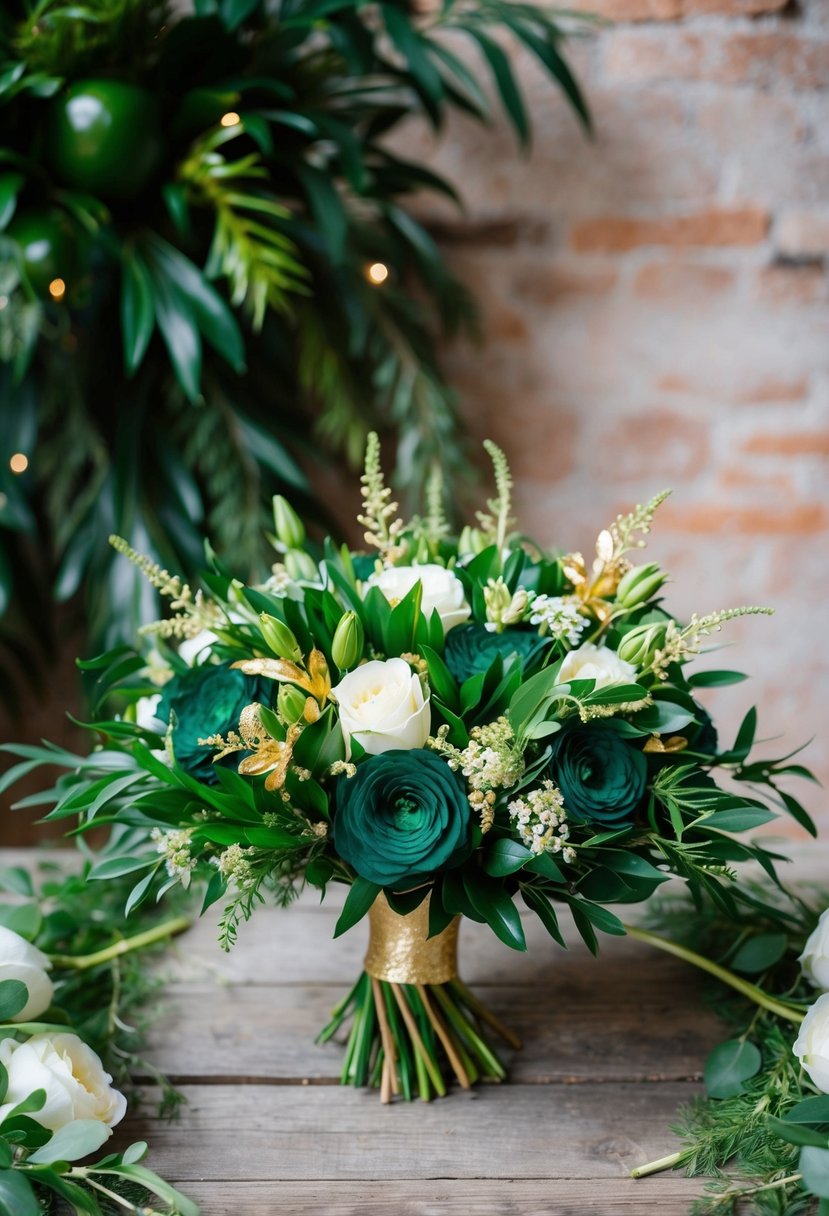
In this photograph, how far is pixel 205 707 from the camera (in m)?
0.70

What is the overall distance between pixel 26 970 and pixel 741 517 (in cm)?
131

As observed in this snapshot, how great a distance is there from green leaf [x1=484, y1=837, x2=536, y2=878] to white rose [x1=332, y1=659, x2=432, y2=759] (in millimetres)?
85

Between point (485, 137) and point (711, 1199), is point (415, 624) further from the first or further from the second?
point (485, 137)

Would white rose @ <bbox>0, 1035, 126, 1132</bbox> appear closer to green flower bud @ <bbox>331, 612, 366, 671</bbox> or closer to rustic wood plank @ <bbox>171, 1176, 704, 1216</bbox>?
rustic wood plank @ <bbox>171, 1176, 704, 1216</bbox>

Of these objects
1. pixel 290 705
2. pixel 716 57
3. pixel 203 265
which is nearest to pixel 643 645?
pixel 290 705

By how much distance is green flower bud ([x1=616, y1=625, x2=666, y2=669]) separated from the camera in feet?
2.25

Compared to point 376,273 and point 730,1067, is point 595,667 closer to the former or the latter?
point 730,1067

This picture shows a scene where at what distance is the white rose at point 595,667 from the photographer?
670 millimetres

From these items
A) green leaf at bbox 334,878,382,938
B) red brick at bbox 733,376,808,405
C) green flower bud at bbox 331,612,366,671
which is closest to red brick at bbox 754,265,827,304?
red brick at bbox 733,376,808,405

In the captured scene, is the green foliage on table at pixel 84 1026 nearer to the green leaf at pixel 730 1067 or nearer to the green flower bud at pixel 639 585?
the green leaf at pixel 730 1067

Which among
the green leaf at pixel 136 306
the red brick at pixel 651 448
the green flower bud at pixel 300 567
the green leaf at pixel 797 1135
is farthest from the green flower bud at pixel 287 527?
the red brick at pixel 651 448

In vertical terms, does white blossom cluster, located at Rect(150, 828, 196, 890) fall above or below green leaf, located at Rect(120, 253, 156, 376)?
below

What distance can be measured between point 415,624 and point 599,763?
0.52ft

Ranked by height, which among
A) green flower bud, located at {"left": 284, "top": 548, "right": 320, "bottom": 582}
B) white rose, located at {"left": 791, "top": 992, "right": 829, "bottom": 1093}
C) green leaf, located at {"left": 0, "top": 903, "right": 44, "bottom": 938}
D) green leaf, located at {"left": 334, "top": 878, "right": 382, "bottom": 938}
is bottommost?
white rose, located at {"left": 791, "top": 992, "right": 829, "bottom": 1093}
